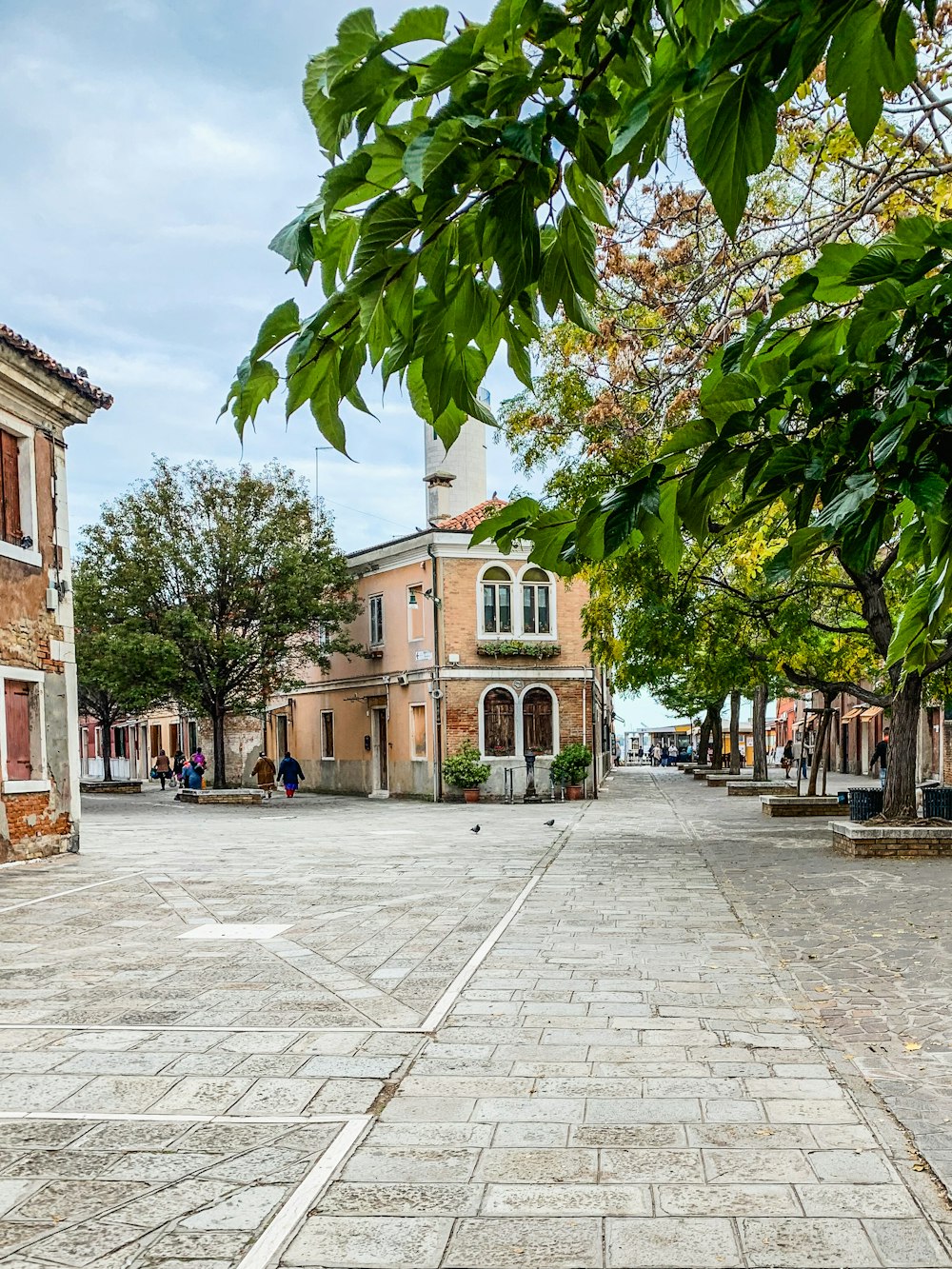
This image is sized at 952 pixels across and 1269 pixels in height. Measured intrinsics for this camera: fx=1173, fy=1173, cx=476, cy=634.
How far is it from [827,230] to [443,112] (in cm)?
576

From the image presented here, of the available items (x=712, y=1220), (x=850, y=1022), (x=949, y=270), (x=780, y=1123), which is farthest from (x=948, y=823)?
(x=949, y=270)

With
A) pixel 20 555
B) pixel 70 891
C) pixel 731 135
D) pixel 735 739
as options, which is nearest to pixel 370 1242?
pixel 731 135

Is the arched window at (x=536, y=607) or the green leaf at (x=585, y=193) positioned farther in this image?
the arched window at (x=536, y=607)

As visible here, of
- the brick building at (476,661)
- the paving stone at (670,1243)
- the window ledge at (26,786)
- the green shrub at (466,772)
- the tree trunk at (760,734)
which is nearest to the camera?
the paving stone at (670,1243)

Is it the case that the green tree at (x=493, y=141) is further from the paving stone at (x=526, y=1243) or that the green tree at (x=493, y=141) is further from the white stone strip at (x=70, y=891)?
the white stone strip at (x=70, y=891)

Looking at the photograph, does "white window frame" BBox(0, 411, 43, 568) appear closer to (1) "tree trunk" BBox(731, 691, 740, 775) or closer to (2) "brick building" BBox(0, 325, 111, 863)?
(2) "brick building" BBox(0, 325, 111, 863)

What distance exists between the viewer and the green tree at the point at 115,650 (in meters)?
30.8

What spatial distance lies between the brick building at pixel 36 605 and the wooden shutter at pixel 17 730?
0.01 meters

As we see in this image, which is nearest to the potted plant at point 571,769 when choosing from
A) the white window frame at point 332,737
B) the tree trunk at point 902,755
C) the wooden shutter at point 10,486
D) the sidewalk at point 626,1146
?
the white window frame at point 332,737

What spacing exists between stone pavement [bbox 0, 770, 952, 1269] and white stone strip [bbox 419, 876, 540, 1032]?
0.21 feet

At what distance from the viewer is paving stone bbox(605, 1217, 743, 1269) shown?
135 inches

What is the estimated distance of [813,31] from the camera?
1529 millimetres

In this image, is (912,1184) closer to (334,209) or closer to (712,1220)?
(712,1220)

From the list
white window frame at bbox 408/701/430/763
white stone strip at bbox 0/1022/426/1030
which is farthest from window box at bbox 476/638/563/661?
white stone strip at bbox 0/1022/426/1030
